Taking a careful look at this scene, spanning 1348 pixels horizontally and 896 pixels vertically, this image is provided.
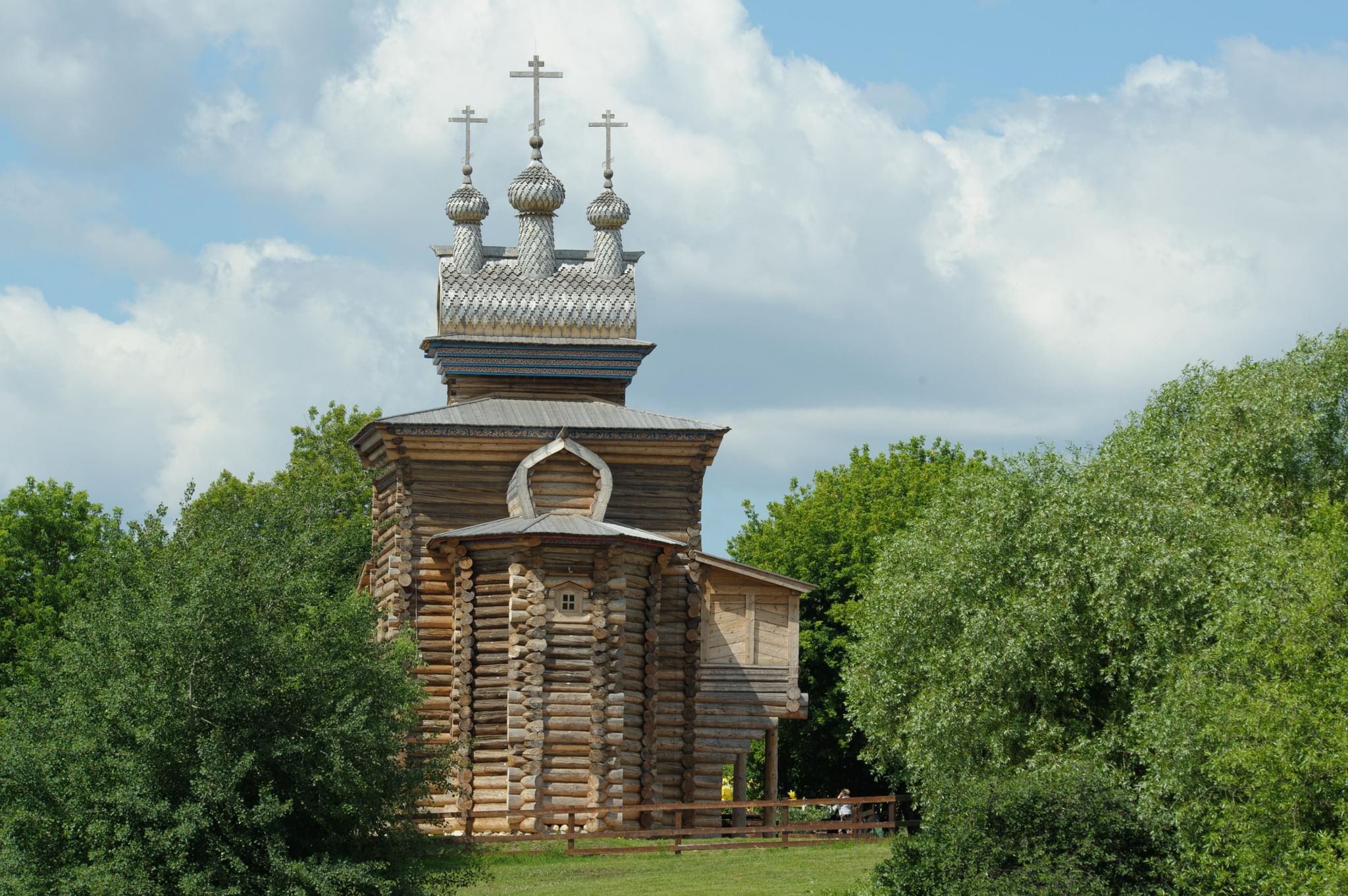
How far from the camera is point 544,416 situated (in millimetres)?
36312

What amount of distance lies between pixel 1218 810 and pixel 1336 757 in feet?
7.20

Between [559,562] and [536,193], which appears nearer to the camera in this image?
[559,562]

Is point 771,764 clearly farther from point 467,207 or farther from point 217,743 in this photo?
point 217,743

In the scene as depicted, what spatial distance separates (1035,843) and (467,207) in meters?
22.3

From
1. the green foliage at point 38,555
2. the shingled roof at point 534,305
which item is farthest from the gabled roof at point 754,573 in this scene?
the green foliage at point 38,555

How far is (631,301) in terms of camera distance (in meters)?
39.3

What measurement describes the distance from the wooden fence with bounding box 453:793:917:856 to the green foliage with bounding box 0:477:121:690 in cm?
1836

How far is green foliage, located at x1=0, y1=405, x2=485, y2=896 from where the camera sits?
68.3 ft

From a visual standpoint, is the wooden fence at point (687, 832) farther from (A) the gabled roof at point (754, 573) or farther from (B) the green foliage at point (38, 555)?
(B) the green foliage at point (38, 555)

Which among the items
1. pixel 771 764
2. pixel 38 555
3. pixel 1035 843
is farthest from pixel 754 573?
pixel 38 555

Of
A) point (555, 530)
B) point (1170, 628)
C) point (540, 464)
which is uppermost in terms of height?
point (540, 464)

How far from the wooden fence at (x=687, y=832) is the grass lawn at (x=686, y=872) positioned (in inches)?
11.5

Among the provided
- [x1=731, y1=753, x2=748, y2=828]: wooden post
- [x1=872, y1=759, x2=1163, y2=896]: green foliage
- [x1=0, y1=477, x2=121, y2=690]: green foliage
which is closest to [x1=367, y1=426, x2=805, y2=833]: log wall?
[x1=731, y1=753, x2=748, y2=828]: wooden post

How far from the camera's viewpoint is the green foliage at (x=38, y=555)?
153 ft
